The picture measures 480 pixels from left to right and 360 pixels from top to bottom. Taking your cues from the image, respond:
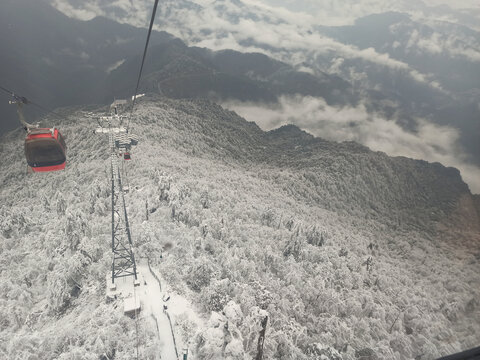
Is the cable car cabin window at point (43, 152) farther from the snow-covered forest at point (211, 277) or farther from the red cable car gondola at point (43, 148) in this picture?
the snow-covered forest at point (211, 277)

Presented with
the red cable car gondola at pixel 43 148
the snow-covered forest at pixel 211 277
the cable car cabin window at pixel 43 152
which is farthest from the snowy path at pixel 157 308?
the cable car cabin window at pixel 43 152

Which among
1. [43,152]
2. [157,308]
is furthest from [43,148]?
[157,308]

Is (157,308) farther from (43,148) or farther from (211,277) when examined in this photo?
(43,148)

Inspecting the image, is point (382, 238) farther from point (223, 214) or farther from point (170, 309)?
point (170, 309)

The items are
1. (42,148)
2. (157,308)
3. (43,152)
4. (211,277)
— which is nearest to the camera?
(42,148)

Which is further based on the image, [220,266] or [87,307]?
[220,266]

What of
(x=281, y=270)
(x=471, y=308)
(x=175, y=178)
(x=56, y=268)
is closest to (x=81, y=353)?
(x=56, y=268)
